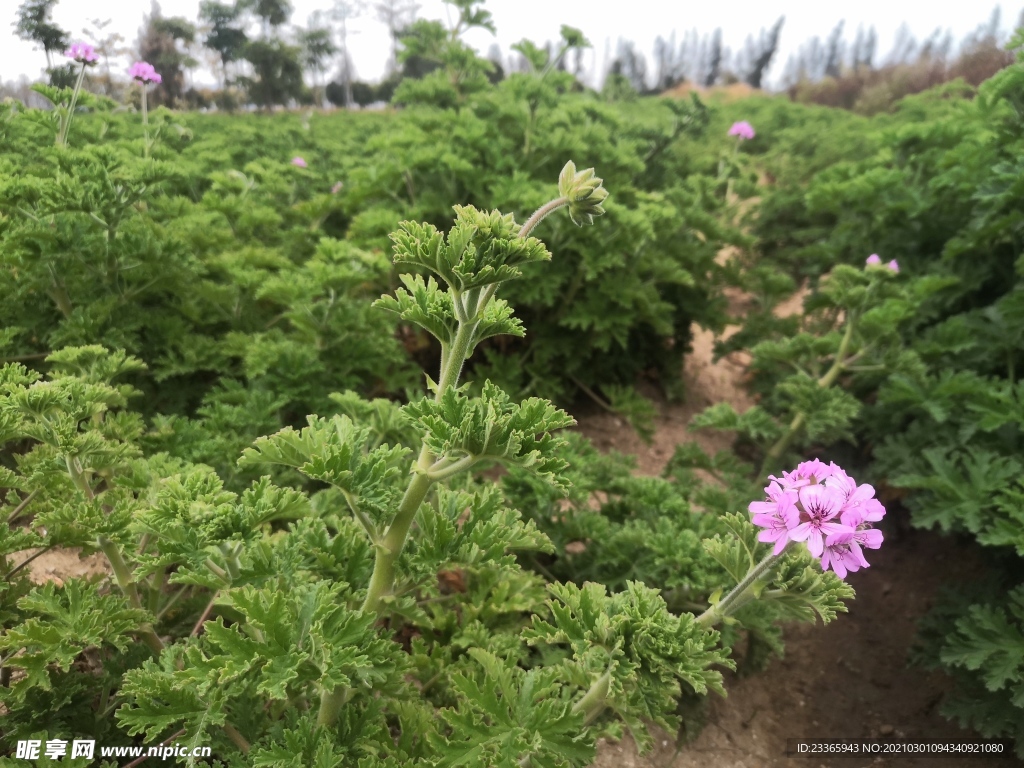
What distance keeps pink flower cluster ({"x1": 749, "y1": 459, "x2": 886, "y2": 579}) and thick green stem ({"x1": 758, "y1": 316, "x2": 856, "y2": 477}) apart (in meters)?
2.11

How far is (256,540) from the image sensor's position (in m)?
1.52

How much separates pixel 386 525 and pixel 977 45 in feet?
51.1

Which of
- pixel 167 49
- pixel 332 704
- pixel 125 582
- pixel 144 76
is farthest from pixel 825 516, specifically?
pixel 167 49

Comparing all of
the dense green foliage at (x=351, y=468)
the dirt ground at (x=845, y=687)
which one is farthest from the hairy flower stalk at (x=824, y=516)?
the dirt ground at (x=845, y=687)

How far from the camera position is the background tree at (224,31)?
3.98 m

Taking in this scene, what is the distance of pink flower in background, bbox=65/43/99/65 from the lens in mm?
3047

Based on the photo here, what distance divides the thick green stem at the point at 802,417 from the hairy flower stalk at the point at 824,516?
2.10m

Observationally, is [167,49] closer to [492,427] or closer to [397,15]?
[397,15]

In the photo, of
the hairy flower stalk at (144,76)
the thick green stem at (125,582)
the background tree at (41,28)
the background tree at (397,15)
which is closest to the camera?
the thick green stem at (125,582)

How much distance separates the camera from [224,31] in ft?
13.5

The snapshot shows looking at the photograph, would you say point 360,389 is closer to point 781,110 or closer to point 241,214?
point 241,214

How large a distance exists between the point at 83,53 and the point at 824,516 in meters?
4.02

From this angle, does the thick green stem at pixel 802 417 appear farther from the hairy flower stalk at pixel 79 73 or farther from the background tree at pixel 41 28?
the background tree at pixel 41 28

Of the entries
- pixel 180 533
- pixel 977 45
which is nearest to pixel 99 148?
pixel 180 533
